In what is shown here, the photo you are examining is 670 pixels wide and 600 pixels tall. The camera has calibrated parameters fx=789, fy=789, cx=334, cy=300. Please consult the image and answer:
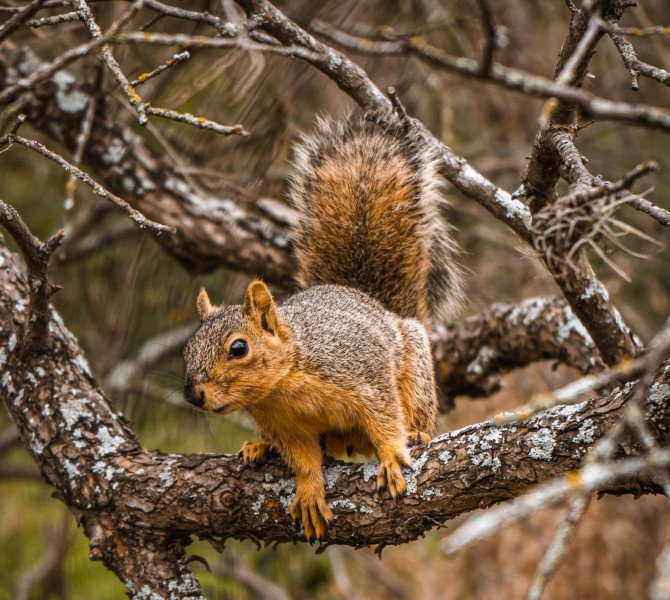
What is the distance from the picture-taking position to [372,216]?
7.76ft

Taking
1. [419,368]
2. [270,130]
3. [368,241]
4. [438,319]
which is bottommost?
[419,368]

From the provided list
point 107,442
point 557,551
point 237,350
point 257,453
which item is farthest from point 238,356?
point 557,551

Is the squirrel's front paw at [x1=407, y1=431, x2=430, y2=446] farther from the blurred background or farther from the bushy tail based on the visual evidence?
the blurred background

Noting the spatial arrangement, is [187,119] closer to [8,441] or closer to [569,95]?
[569,95]

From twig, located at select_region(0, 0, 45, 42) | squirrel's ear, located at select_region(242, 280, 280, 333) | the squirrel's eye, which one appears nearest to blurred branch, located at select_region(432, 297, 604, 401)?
squirrel's ear, located at select_region(242, 280, 280, 333)

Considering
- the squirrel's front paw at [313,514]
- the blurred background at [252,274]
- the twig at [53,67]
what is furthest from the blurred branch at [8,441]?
the twig at [53,67]

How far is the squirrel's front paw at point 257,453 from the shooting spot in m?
1.97

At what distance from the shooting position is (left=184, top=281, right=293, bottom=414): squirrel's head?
5.96ft

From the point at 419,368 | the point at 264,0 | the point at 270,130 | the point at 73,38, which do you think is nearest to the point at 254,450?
the point at 419,368

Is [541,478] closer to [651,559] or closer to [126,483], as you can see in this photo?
[126,483]

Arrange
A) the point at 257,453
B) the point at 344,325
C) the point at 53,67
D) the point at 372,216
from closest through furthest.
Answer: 1. the point at 53,67
2. the point at 257,453
3. the point at 344,325
4. the point at 372,216

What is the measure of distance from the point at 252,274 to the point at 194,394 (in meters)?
1.17

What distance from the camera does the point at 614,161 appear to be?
347 cm

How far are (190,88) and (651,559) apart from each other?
2.89 metres
